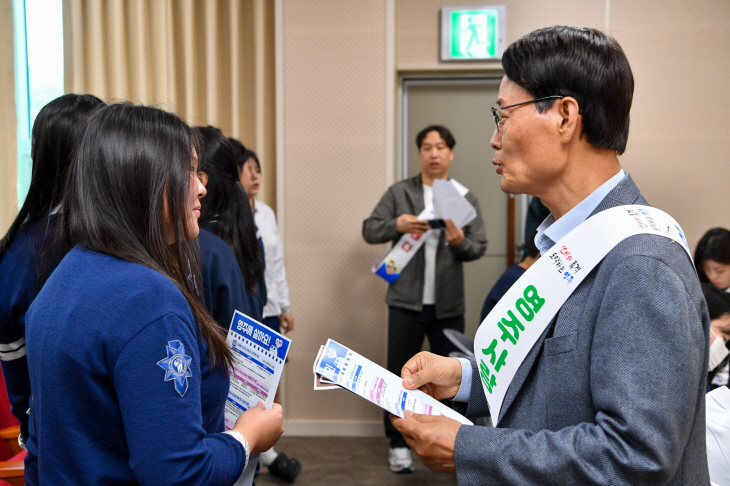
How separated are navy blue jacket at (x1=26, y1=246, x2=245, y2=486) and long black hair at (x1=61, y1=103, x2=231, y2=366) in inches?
2.0

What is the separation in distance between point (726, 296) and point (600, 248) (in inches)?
64.6

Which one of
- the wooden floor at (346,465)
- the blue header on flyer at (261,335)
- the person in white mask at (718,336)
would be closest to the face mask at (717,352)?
the person in white mask at (718,336)

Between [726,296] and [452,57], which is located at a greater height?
[452,57]

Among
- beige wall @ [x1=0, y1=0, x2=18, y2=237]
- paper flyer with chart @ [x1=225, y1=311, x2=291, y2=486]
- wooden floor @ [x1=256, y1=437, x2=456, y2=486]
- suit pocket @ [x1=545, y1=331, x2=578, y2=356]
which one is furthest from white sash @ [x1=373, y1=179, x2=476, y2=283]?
suit pocket @ [x1=545, y1=331, x2=578, y2=356]

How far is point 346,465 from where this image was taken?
324cm

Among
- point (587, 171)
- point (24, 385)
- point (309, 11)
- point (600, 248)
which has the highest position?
point (309, 11)

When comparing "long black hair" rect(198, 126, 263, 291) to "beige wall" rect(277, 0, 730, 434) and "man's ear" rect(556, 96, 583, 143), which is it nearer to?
"man's ear" rect(556, 96, 583, 143)

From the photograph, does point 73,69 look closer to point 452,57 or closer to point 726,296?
point 452,57

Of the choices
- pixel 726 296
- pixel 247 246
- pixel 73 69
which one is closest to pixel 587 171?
pixel 247 246

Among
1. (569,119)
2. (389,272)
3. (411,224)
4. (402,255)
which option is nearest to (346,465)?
(389,272)

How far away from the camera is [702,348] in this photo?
32.5 inches

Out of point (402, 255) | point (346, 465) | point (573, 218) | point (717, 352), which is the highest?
point (573, 218)

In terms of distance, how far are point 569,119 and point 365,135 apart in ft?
8.93

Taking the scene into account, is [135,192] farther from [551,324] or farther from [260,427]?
[551,324]
